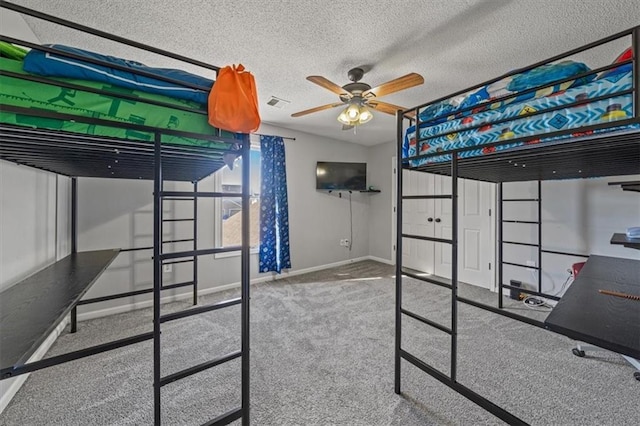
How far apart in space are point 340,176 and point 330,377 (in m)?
3.58

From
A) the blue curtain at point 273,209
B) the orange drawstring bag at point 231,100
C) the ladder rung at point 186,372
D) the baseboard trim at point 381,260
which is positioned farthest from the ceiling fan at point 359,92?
the baseboard trim at point 381,260

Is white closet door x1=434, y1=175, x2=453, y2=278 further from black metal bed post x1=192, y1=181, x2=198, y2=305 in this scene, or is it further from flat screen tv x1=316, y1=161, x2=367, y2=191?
black metal bed post x1=192, y1=181, x2=198, y2=305

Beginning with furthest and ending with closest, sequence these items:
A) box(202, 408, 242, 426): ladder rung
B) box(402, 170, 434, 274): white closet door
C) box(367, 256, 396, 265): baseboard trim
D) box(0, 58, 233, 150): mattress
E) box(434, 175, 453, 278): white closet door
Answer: box(367, 256, 396, 265): baseboard trim < box(402, 170, 434, 274): white closet door < box(434, 175, 453, 278): white closet door < box(202, 408, 242, 426): ladder rung < box(0, 58, 233, 150): mattress

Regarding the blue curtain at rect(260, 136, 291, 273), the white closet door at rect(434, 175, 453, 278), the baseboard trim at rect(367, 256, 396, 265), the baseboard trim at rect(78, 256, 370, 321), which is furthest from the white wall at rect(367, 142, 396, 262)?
the blue curtain at rect(260, 136, 291, 273)

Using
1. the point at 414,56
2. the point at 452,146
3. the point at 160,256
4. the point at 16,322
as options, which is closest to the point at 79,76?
the point at 160,256

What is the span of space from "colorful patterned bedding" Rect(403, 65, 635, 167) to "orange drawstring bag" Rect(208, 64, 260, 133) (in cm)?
105

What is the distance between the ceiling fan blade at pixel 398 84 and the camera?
204 cm

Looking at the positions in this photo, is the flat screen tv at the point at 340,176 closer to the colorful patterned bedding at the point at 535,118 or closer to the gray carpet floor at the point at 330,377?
the gray carpet floor at the point at 330,377

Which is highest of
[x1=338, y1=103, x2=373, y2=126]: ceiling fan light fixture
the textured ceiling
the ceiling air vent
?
the ceiling air vent

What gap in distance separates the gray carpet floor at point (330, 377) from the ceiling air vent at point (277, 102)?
2465 millimetres

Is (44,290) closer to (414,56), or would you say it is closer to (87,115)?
(87,115)

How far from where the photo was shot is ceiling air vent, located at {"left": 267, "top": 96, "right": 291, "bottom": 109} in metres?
3.14

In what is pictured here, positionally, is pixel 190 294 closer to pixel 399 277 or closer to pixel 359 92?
pixel 399 277

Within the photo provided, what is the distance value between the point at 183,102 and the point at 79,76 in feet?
1.12
